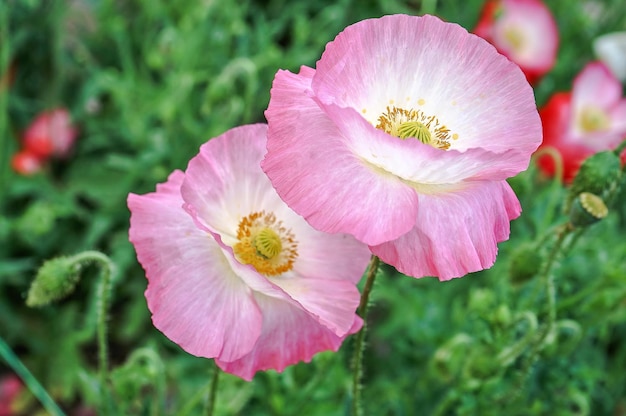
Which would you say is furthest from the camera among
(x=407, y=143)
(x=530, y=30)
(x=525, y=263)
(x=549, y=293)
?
(x=530, y=30)

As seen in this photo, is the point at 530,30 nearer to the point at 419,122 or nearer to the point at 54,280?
the point at 419,122

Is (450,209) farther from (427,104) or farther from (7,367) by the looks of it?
(7,367)

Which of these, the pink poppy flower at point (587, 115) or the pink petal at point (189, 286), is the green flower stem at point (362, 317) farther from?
the pink poppy flower at point (587, 115)

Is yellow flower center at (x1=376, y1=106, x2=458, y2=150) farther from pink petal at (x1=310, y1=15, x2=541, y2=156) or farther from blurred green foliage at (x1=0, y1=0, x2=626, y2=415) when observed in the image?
blurred green foliage at (x1=0, y1=0, x2=626, y2=415)

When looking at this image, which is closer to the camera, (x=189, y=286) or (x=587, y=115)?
(x=189, y=286)

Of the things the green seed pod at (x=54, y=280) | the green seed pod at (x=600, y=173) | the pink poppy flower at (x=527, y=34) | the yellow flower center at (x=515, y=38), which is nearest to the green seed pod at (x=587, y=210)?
the green seed pod at (x=600, y=173)

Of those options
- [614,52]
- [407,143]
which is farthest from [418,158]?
[614,52]

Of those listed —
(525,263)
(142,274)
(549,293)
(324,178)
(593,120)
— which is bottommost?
(324,178)

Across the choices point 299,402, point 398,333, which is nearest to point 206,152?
point 299,402
